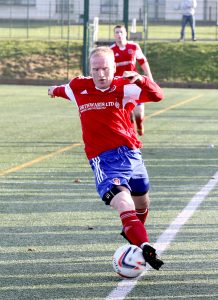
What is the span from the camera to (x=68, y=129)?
2072cm

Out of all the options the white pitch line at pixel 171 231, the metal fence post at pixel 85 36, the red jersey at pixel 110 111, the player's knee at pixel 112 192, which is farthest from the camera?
the metal fence post at pixel 85 36

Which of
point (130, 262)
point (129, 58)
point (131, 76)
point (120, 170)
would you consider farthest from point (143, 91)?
point (129, 58)

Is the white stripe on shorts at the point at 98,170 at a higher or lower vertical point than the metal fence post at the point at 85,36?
higher

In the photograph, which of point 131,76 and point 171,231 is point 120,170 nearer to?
point 131,76

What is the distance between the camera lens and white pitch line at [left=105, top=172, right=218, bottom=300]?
7367 millimetres

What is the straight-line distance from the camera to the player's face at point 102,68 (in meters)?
8.01

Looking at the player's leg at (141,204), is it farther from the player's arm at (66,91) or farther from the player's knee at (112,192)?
the player's arm at (66,91)

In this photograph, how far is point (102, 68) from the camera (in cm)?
806

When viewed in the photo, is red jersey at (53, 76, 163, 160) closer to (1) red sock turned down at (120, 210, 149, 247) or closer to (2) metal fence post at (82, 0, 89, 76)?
(1) red sock turned down at (120, 210, 149, 247)

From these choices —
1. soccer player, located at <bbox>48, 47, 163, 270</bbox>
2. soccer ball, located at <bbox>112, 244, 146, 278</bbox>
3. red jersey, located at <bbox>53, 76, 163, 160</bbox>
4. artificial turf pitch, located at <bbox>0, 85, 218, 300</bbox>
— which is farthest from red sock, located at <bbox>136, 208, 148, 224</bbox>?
soccer ball, located at <bbox>112, 244, 146, 278</bbox>

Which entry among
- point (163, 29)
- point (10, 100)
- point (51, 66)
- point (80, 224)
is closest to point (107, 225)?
point (80, 224)

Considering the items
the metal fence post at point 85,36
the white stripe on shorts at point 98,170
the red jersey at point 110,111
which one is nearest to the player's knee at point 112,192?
the white stripe on shorts at point 98,170

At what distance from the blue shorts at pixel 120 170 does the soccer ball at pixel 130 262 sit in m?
0.55

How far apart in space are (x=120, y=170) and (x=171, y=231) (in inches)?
70.1
